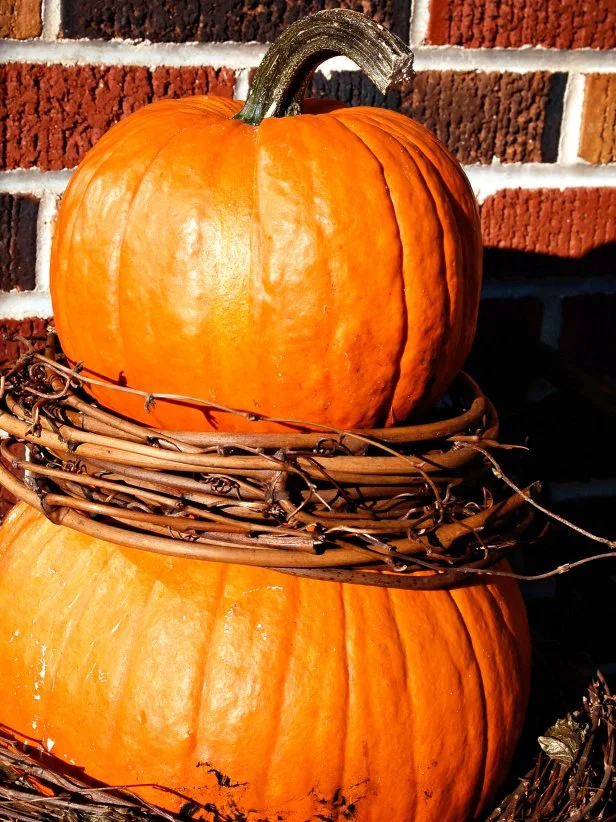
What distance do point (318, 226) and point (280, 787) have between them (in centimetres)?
49

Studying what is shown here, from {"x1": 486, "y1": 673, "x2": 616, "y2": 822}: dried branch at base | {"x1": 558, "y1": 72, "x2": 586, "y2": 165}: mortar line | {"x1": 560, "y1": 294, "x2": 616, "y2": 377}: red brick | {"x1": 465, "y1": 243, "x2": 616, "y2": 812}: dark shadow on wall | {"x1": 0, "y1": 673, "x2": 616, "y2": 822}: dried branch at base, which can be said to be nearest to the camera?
{"x1": 0, "y1": 673, "x2": 616, "y2": 822}: dried branch at base

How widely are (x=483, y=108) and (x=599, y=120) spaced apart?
7.5 inches

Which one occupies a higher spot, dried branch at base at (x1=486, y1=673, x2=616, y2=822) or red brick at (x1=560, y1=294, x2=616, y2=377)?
red brick at (x1=560, y1=294, x2=616, y2=377)

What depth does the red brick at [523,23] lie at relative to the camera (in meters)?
1.29

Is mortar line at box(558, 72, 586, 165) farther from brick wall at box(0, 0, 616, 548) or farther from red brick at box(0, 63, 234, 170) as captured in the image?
red brick at box(0, 63, 234, 170)

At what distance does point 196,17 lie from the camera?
1177 millimetres

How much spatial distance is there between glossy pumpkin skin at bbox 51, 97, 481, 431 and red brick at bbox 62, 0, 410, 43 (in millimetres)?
303

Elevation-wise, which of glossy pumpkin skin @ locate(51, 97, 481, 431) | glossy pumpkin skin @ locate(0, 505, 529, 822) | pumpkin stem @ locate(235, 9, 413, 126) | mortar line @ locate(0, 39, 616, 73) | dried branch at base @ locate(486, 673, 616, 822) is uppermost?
pumpkin stem @ locate(235, 9, 413, 126)

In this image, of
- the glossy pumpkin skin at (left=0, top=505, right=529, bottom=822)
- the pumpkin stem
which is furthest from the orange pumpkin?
the glossy pumpkin skin at (left=0, top=505, right=529, bottom=822)

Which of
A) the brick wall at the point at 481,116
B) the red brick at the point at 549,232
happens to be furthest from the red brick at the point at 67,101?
the red brick at the point at 549,232

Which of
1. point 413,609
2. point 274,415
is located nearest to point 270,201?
point 274,415

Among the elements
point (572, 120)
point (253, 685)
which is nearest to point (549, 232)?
point (572, 120)

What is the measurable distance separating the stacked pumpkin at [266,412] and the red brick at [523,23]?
Answer: 0.47 m

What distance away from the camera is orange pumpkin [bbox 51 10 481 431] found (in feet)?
2.68
